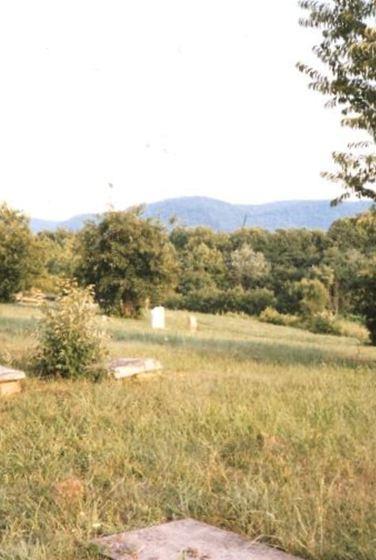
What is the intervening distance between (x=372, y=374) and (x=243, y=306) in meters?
39.7

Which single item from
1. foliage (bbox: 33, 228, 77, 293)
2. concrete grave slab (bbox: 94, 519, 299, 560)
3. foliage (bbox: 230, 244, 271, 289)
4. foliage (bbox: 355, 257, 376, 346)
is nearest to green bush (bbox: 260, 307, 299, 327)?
foliage (bbox: 33, 228, 77, 293)

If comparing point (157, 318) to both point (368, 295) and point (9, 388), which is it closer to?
point (368, 295)

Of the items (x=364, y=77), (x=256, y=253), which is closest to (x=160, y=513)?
(x=364, y=77)

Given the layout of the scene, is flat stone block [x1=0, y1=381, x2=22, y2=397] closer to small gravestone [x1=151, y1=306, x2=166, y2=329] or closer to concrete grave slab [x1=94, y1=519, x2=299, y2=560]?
concrete grave slab [x1=94, y1=519, x2=299, y2=560]

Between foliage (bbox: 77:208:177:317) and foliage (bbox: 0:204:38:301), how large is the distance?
15.8 feet

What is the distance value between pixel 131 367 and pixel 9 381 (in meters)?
1.78

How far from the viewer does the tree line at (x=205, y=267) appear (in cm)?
2664

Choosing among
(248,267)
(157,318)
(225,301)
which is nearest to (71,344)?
(157,318)

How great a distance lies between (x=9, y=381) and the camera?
7684 millimetres

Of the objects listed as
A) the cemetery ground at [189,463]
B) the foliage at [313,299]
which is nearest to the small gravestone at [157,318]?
the cemetery ground at [189,463]

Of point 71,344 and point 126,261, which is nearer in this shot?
point 71,344

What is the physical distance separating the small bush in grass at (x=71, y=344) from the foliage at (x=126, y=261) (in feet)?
56.8

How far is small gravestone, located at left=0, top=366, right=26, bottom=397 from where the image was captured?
298 inches

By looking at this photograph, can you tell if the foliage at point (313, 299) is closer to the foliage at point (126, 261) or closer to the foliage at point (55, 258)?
the foliage at point (55, 258)
